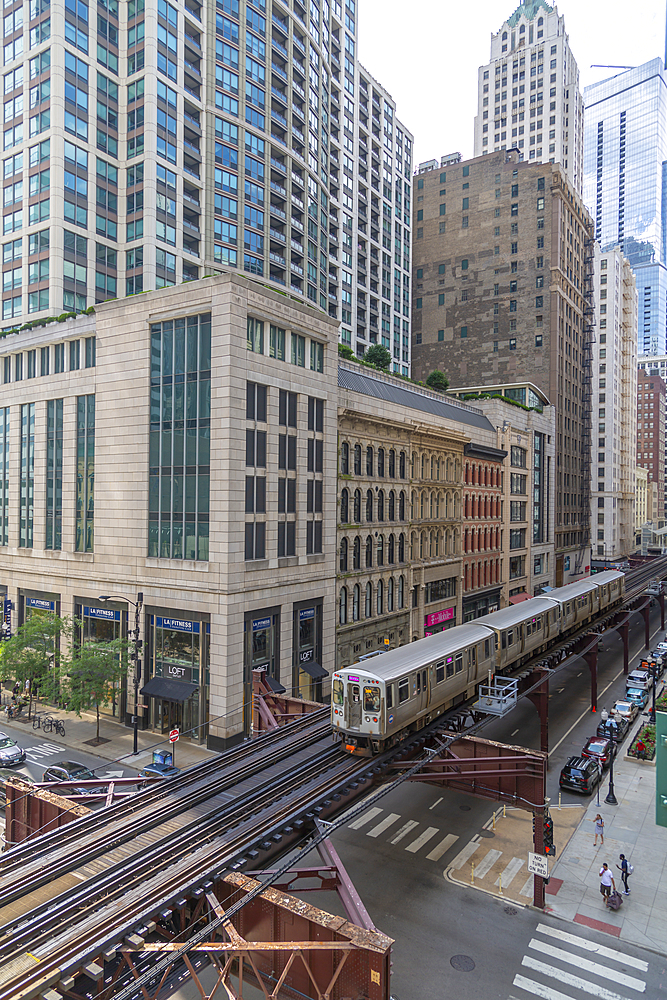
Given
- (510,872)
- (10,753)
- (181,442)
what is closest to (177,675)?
(10,753)

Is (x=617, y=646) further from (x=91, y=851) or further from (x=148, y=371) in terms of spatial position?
(x=91, y=851)

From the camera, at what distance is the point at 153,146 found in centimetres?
6412

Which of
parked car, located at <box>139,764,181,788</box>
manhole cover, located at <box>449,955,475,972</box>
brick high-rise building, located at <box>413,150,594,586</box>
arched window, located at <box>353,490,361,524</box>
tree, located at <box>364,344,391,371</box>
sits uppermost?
brick high-rise building, located at <box>413,150,594,586</box>

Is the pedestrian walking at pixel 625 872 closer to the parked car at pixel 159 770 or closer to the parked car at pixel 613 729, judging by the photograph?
the parked car at pixel 613 729

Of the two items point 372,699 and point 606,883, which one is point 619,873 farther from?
point 372,699

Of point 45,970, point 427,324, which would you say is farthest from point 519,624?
point 427,324

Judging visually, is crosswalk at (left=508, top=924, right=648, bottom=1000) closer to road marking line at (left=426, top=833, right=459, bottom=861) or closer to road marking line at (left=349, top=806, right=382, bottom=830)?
road marking line at (left=426, top=833, right=459, bottom=861)

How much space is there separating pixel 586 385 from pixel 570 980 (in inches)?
3906

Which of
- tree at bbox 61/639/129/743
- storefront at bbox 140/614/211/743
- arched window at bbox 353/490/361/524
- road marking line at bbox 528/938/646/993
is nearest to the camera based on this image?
road marking line at bbox 528/938/646/993

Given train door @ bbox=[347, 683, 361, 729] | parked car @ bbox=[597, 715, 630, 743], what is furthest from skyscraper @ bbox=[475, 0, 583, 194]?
train door @ bbox=[347, 683, 361, 729]

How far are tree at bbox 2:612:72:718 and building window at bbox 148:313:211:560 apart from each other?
9230mm

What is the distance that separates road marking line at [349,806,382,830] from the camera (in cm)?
2908

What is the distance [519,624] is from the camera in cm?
3644

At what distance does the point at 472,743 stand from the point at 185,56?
7270 cm
